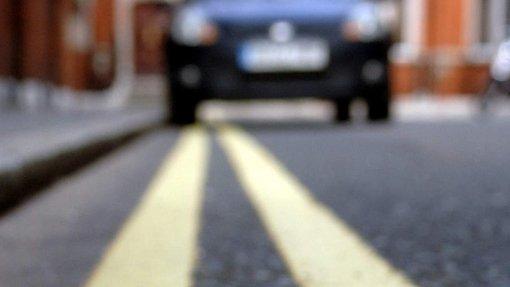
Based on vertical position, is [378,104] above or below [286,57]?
below

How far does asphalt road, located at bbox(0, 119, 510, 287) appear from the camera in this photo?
2.64m

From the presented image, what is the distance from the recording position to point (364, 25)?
10.2 metres

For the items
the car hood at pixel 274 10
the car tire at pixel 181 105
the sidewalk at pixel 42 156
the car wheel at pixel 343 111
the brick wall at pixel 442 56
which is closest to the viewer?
the sidewalk at pixel 42 156

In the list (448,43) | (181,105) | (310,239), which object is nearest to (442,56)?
(448,43)

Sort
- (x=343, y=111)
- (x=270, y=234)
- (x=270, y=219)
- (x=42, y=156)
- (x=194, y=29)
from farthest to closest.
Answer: (x=343, y=111)
(x=194, y=29)
(x=42, y=156)
(x=270, y=219)
(x=270, y=234)

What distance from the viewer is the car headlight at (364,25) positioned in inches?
398

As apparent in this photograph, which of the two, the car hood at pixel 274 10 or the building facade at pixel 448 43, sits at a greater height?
the car hood at pixel 274 10

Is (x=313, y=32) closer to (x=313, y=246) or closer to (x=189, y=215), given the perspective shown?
(x=189, y=215)

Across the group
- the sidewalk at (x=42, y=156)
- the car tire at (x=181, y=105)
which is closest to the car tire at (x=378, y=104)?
the car tire at (x=181, y=105)

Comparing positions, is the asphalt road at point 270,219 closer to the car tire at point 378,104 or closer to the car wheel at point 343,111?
the car tire at point 378,104

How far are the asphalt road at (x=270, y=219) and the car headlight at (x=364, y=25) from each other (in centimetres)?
334

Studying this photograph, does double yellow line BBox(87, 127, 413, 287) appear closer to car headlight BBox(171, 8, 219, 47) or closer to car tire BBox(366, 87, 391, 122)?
car headlight BBox(171, 8, 219, 47)

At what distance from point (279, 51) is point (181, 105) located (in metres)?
1.07

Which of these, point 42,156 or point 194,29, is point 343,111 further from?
point 42,156
